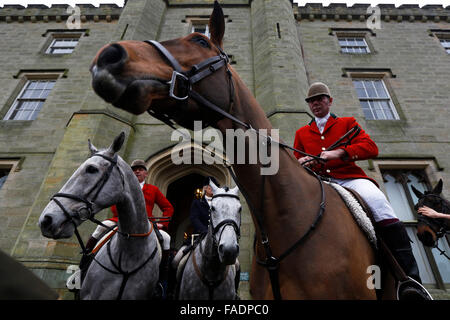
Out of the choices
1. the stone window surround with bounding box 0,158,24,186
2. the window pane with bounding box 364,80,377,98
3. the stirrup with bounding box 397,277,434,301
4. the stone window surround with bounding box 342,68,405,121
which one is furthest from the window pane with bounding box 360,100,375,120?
the stone window surround with bounding box 0,158,24,186

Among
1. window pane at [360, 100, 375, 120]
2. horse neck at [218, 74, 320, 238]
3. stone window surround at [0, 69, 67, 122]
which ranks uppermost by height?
stone window surround at [0, 69, 67, 122]

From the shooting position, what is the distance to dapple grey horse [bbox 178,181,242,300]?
2.91m

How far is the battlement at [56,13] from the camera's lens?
12344 mm

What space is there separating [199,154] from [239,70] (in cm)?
432

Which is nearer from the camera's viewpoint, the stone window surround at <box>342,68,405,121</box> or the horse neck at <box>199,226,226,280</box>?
the horse neck at <box>199,226,226,280</box>

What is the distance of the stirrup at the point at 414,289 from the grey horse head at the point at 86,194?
2834 mm

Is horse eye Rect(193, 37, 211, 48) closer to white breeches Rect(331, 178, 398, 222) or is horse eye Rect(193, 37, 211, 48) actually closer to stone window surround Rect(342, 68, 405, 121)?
white breeches Rect(331, 178, 398, 222)

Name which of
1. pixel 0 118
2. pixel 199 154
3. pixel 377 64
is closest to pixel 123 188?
pixel 199 154

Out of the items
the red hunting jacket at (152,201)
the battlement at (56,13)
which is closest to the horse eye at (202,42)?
the red hunting jacket at (152,201)

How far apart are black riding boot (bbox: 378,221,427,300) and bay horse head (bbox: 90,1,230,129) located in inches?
68.4

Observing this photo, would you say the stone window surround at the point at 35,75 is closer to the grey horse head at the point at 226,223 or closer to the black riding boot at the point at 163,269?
the black riding boot at the point at 163,269

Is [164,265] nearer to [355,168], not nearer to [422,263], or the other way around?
[355,168]

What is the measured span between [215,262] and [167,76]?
250cm

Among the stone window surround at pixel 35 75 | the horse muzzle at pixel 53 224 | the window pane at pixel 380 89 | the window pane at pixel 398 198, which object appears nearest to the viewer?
the horse muzzle at pixel 53 224
